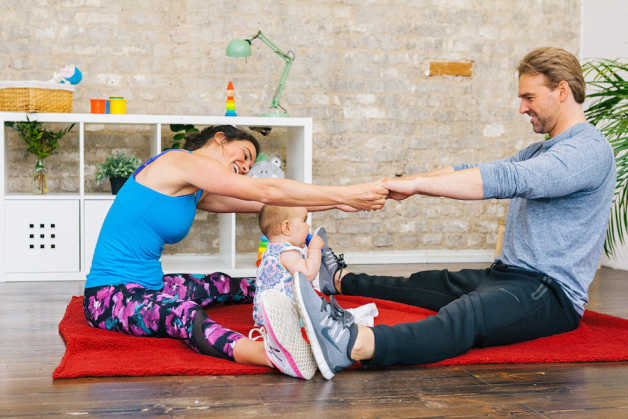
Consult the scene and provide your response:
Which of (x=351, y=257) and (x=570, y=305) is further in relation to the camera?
(x=351, y=257)

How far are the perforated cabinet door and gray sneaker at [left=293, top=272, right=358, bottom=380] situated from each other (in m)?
2.40

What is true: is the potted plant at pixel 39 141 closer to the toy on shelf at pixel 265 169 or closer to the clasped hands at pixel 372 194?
the toy on shelf at pixel 265 169

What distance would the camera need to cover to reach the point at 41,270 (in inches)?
151

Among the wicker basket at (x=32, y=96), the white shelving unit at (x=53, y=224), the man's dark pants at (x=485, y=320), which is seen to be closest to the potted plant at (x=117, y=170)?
the white shelving unit at (x=53, y=224)

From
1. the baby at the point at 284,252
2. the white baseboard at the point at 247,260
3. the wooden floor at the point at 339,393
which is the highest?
the baby at the point at 284,252

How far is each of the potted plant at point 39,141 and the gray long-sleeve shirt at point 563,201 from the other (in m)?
2.94

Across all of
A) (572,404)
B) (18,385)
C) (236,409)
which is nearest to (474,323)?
(572,404)

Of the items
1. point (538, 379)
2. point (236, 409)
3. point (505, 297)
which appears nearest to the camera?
point (236, 409)

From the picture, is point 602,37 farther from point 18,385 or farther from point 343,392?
point 18,385

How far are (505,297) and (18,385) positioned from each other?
58.9 inches

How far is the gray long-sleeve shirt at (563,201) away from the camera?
205 centimetres

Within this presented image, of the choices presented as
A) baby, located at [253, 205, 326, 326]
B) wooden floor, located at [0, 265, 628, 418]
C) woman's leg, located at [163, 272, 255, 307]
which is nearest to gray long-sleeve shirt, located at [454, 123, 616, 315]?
wooden floor, located at [0, 265, 628, 418]

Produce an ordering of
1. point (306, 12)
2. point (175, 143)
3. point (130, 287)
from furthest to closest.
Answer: point (306, 12) → point (175, 143) → point (130, 287)

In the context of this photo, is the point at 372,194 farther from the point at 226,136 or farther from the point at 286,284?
the point at 226,136
